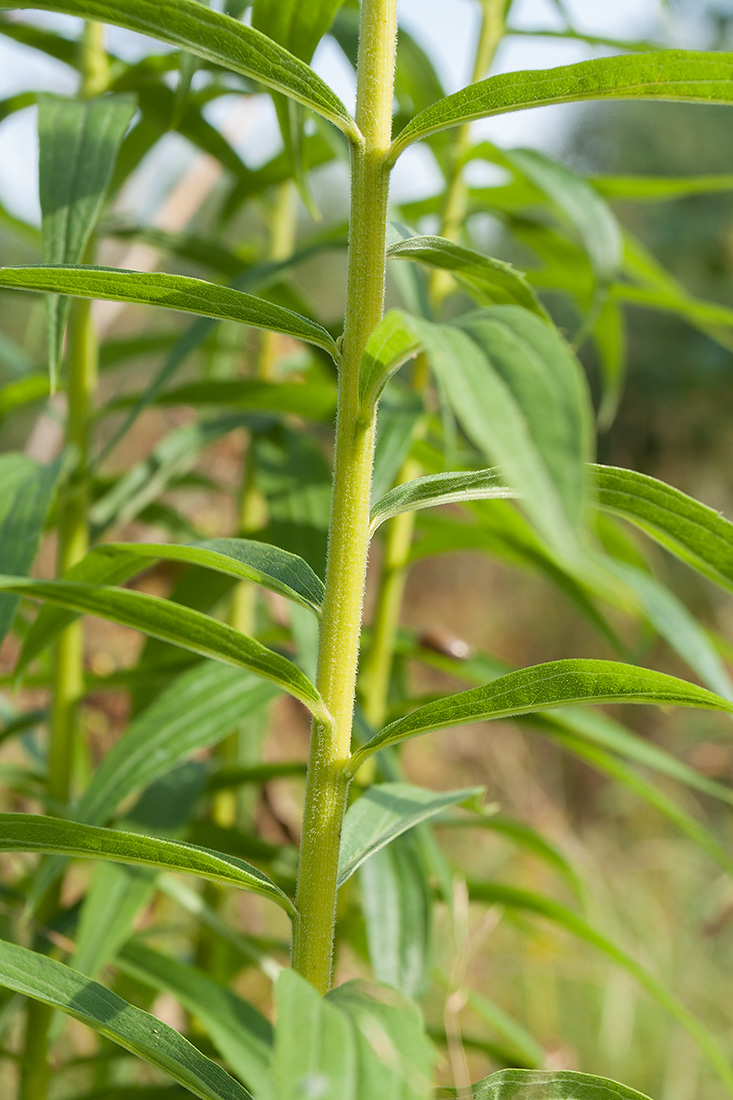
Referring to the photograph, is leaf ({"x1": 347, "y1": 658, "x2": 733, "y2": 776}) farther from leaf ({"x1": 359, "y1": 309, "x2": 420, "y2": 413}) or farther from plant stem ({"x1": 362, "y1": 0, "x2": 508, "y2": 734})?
plant stem ({"x1": 362, "y1": 0, "x2": 508, "y2": 734})

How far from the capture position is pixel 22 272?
0.65ft

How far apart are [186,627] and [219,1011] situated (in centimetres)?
25

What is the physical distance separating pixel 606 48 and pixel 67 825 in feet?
1.59

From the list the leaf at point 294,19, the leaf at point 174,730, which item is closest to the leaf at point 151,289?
the leaf at point 294,19

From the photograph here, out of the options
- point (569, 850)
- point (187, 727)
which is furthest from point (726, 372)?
point (187, 727)

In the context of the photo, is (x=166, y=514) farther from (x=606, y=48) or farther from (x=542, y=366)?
(x=542, y=366)

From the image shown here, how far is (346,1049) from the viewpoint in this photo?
14 centimetres

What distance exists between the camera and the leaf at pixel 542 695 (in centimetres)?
22

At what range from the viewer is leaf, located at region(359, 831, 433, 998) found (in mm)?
393

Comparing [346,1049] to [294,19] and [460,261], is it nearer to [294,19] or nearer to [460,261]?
[460,261]

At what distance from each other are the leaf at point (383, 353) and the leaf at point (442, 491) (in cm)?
3

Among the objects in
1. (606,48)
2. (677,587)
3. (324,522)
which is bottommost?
(324,522)

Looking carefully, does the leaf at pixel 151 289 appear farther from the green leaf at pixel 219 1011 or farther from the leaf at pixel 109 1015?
the green leaf at pixel 219 1011

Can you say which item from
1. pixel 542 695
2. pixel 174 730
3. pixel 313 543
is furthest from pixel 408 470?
pixel 542 695
